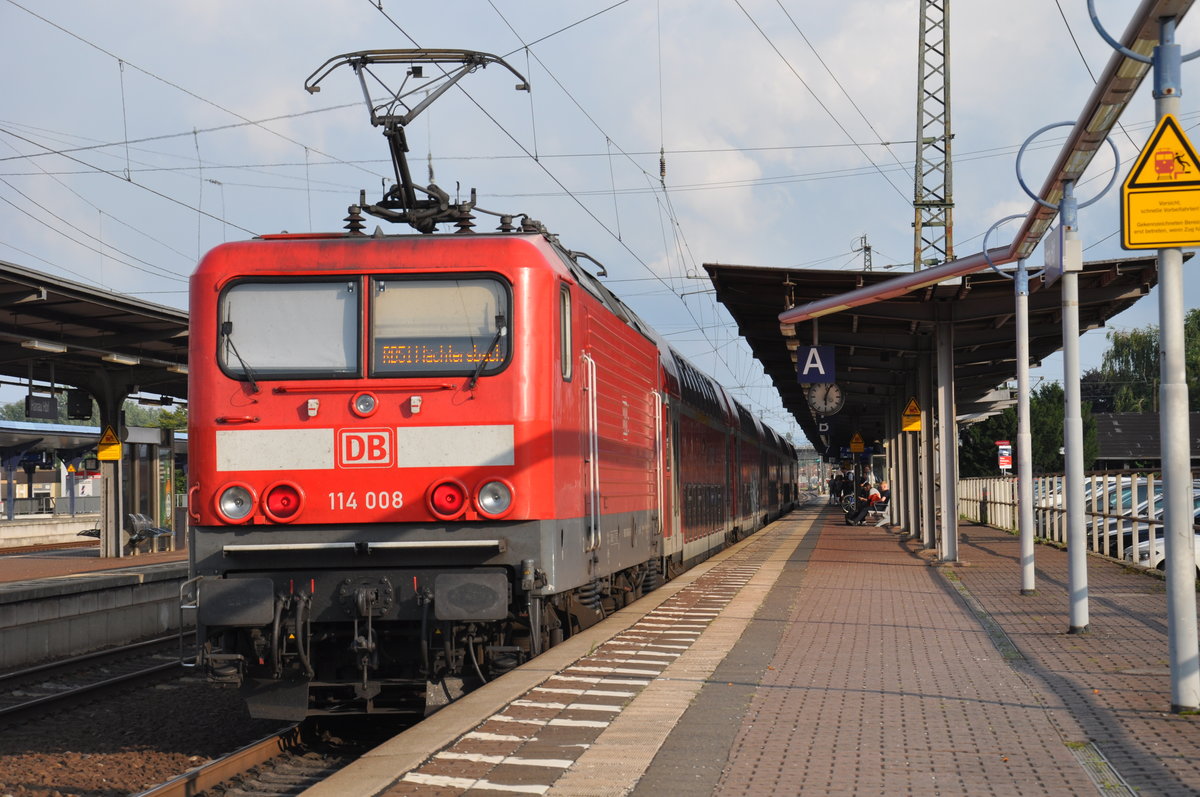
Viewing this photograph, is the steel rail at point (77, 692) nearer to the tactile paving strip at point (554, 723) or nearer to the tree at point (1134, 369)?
the tactile paving strip at point (554, 723)

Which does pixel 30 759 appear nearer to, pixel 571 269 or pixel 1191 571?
pixel 571 269

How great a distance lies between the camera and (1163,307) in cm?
816

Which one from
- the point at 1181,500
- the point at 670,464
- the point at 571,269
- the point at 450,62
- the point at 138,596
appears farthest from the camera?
the point at 138,596

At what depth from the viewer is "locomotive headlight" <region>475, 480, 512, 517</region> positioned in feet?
27.1

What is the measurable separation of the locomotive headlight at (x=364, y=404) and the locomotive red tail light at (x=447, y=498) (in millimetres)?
664

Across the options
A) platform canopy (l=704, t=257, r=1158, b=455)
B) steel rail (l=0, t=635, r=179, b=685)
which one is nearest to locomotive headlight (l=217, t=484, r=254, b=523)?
steel rail (l=0, t=635, r=179, b=685)

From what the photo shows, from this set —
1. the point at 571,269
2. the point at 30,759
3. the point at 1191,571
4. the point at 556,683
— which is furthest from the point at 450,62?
the point at 1191,571

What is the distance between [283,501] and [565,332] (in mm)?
2241

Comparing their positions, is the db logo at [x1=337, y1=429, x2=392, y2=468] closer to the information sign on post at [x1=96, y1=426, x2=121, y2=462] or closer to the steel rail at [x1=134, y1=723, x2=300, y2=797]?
the steel rail at [x1=134, y1=723, x2=300, y2=797]

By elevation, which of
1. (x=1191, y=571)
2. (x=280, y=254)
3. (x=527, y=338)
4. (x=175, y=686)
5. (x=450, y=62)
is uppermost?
(x=450, y=62)

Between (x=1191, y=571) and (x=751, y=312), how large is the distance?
1485 cm

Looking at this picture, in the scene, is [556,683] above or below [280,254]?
below

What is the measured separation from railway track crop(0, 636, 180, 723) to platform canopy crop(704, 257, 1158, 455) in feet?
31.1

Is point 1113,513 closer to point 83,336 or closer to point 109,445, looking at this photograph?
point 83,336
